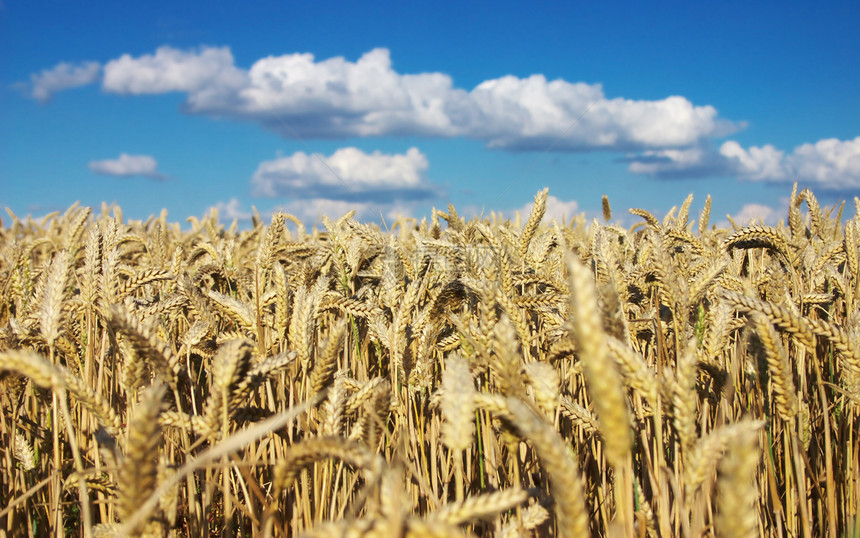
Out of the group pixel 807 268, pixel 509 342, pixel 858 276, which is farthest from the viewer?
pixel 807 268

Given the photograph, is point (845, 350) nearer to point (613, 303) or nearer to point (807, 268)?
point (613, 303)

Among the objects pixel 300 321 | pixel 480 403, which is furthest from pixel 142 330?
pixel 480 403

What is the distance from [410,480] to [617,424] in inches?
53.1

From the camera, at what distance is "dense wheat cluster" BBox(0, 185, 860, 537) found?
95 cm

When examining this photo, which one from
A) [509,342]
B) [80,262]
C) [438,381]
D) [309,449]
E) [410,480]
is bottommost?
[410,480]

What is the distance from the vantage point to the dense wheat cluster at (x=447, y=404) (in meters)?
0.95

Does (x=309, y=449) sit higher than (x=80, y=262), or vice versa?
(x=80, y=262)

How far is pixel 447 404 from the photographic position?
1.04m

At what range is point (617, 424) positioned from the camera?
2.53ft

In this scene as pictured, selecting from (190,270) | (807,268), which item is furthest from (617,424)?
(190,270)

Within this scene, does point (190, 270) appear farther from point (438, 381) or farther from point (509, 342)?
point (509, 342)

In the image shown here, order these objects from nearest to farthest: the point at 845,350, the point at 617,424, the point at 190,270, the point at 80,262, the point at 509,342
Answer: the point at 617,424 < the point at 509,342 < the point at 845,350 < the point at 190,270 < the point at 80,262

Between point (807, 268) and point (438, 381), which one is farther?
point (807, 268)

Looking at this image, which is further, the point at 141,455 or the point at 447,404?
the point at 447,404
